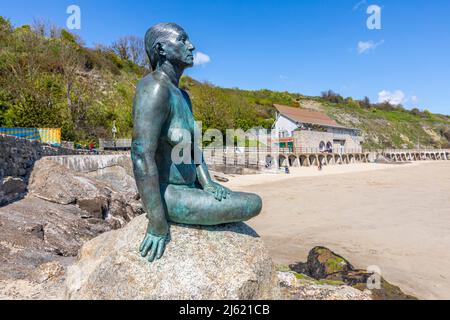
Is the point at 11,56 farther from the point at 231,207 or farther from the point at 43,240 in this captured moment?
the point at 231,207

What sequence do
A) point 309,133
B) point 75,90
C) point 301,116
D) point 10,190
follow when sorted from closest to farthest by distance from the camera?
point 10,190, point 75,90, point 309,133, point 301,116

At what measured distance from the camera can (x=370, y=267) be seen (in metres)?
7.60

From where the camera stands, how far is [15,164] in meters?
10.4

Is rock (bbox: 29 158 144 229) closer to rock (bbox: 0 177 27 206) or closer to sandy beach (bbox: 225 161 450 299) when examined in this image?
rock (bbox: 0 177 27 206)

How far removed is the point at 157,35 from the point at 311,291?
12.0 ft

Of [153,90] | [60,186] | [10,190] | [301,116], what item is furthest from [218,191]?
[301,116]

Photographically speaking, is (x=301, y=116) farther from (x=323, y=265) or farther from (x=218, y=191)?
(x=218, y=191)

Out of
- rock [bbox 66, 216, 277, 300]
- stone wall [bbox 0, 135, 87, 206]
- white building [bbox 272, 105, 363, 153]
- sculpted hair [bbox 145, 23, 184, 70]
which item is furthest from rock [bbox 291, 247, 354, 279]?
white building [bbox 272, 105, 363, 153]

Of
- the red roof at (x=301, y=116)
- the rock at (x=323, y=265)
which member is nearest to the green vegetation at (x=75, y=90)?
the red roof at (x=301, y=116)

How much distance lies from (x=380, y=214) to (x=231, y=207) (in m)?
12.6

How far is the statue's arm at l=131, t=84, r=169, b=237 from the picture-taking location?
2.68m

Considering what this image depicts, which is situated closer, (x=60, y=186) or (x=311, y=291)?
(x=311, y=291)

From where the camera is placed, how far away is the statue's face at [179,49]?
2.95m
